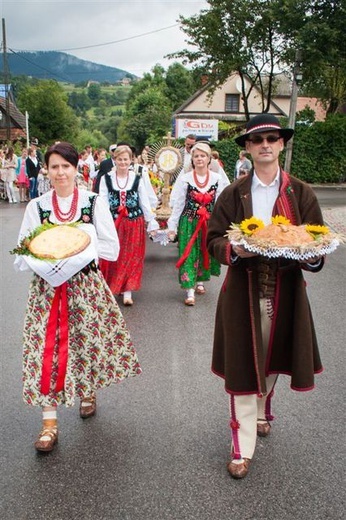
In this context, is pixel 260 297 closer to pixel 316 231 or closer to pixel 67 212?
pixel 316 231

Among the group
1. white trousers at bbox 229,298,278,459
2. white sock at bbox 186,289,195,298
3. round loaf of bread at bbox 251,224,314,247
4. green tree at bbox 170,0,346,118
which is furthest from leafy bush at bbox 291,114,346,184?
round loaf of bread at bbox 251,224,314,247

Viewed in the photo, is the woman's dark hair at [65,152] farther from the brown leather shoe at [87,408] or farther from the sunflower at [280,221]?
the brown leather shoe at [87,408]

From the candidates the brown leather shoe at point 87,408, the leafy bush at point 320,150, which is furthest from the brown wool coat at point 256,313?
the leafy bush at point 320,150

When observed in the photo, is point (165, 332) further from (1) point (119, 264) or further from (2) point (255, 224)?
(2) point (255, 224)

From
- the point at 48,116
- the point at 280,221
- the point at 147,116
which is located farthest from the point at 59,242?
the point at 48,116

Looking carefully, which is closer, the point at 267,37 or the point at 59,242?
the point at 59,242

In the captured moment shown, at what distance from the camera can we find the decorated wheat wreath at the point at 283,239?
2746 millimetres

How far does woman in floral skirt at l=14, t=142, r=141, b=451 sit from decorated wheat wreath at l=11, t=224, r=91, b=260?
3 centimetres

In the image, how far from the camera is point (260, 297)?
3223 mm

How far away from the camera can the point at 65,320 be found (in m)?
3.51

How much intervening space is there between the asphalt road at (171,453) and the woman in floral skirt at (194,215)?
1.62 meters

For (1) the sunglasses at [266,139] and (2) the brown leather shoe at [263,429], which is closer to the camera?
(1) the sunglasses at [266,139]

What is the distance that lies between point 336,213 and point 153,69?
222 feet

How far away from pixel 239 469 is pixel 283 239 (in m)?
1.41
